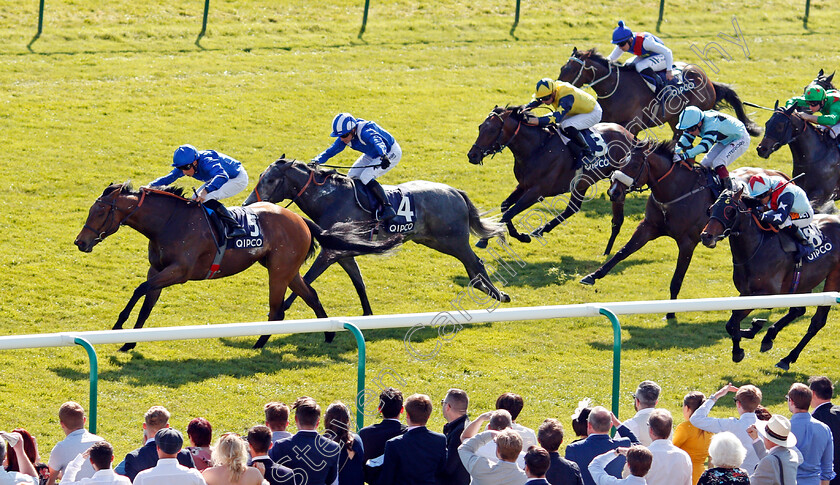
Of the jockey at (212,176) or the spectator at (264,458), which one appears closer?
the spectator at (264,458)

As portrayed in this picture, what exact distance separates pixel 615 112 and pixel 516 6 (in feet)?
28.6

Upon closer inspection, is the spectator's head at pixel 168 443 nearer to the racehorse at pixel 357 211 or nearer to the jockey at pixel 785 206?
the racehorse at pixel 357 211

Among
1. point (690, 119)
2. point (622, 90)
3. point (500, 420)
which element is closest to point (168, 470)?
point (500, 420)

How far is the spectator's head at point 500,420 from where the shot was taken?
209 inches

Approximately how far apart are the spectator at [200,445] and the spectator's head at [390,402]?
90 cm

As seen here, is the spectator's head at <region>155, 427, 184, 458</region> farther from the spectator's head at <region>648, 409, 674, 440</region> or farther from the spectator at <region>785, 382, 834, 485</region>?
the spectator at <region>785, 382, 834, 485</region>

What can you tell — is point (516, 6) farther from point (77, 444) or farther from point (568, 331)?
point (77, 444)

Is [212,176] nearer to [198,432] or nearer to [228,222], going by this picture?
[228,222]

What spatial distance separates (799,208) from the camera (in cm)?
1016

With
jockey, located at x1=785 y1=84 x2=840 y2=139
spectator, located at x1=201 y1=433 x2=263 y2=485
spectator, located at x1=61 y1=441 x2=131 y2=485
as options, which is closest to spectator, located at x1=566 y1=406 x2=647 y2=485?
spectator, located at x1=201 y1=433 x2=263 y2=485

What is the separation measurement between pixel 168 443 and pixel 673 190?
7922 mm

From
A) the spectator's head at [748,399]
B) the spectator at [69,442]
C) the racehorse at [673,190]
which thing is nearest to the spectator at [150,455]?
the spectator at [69,442]

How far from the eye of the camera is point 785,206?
10.1 meters

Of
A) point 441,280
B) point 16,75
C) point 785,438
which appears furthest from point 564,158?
point 16,75
